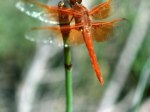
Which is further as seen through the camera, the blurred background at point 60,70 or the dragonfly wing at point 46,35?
the blurred background at point 60,70

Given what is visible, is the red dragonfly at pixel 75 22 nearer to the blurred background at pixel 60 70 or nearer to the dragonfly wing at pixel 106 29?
the dragonfly wing at pixel 106 29

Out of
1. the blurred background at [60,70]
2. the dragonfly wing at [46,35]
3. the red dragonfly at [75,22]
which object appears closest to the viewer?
the red dragonfly at [75,22]

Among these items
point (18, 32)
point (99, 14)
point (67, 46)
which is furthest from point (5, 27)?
point (67, 46)

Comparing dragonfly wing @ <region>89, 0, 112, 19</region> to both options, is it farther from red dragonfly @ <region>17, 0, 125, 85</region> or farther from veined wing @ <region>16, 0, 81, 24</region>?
veined wing @ <region>16, 0, 81, 24</region>

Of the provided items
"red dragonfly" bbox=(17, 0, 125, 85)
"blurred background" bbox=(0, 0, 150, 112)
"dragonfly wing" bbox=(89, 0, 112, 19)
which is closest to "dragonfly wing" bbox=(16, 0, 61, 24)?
"red dragonfly" bbox=(17, 0, 125, 85)

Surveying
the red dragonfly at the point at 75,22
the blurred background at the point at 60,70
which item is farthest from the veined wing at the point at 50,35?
the blurred background at the point at 60,70

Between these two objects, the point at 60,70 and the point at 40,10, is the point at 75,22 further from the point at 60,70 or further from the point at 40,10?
the point at 60,70

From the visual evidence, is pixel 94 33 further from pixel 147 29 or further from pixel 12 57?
pixel 12 57
